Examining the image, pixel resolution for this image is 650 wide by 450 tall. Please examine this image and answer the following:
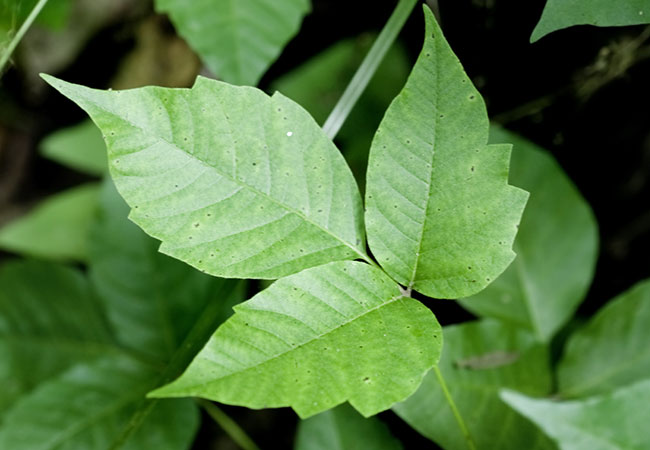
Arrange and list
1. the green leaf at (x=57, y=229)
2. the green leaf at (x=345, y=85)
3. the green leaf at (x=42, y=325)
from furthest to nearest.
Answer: the green leaf at (x=57, y=229)
the green leaf at (x=345, y=85)
the green leaf at (x=42, y=325)

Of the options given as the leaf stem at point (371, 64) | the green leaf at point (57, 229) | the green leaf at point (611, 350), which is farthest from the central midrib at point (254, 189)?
A: the green leaf at point (57, 229)

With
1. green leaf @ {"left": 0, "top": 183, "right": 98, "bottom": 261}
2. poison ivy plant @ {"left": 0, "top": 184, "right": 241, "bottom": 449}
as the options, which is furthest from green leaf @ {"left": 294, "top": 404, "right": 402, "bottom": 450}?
green leaf @ {"left": 0, "top": 183, "right": 98, "bottom": 261}

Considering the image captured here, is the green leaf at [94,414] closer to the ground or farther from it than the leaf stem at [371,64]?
closer to the ground

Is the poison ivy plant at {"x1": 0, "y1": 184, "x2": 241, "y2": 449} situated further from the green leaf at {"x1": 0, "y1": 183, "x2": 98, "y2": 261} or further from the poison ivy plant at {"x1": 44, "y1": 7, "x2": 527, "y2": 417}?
the poison ivy plant at {"x1": 44, "y1": 7, "x2": 527, "y2": 417}

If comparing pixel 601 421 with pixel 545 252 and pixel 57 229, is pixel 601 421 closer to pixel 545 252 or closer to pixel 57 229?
pixel 545 252

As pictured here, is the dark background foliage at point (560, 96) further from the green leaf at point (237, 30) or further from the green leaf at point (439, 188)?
the green leaf at point (439, 188)

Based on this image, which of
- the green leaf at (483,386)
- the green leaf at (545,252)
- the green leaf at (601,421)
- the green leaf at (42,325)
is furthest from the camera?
the green leaf at (42,325)
